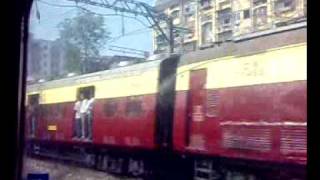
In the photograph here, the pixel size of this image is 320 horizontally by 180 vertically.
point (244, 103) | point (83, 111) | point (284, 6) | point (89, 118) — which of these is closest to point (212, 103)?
point (244, 103)

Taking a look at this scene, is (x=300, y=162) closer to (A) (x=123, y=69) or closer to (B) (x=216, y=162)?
Result: (B) (x=216, y=162)

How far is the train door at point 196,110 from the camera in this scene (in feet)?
11.6

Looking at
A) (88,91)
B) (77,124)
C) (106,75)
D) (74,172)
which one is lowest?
(74,172)

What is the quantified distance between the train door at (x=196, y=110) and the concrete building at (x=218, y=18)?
525mm

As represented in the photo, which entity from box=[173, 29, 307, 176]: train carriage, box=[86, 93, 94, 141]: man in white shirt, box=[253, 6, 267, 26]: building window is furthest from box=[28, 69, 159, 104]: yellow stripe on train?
box=[253, 6, 267, 26]: building window

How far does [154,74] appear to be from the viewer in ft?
12.3

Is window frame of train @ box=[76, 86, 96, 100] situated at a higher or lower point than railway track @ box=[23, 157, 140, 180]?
higher

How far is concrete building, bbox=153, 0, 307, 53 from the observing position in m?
2.60

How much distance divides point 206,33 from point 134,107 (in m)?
1.27

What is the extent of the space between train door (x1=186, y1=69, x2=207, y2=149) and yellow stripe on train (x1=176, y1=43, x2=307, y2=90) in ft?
0.14

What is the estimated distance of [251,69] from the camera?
3139 millimetres

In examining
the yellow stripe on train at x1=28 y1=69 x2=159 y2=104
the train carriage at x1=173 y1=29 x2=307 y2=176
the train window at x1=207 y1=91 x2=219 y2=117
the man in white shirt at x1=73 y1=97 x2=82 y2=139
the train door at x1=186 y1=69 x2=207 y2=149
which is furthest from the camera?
the man in white shirt at x1=73 y1=97 x2=82 y2=139

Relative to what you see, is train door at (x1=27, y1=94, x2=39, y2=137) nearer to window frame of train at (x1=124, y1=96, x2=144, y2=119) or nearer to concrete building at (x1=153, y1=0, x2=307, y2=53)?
concrete building at (x1=153, y1=0, x2=307, y2=53)

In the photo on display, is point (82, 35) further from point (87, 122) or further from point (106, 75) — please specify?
point (87, 122)
